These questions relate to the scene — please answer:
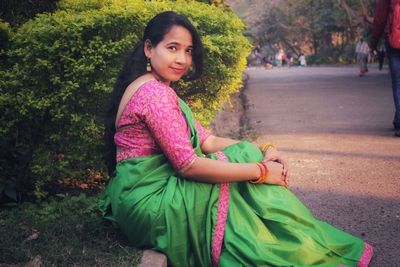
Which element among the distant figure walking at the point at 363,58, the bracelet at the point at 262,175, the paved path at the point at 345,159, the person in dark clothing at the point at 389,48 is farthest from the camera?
the distant figure walking at the point at 363,58

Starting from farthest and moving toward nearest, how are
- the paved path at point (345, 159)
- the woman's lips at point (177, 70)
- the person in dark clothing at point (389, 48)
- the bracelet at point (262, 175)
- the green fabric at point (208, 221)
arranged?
1. the person in dark clothing at point (389, 48)
2. the paved path at point (345, 159)
3. the woman's lips at point (177, 70)
4. the bracelet at point (262, 175)
5. the green fabric at point (208, 221)

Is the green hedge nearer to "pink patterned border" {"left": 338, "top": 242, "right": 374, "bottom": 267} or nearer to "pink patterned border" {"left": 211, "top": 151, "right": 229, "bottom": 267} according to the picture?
"pink patterned border" {"left": 211, "top": 151, "right": 229, "bottom": 267}

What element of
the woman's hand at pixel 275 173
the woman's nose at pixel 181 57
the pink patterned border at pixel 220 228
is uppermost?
the woman's nose at pixel 181 57

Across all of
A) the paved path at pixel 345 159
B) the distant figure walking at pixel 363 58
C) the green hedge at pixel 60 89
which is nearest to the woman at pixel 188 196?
the paved path at pixel 345 159

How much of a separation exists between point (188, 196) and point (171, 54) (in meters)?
0.75

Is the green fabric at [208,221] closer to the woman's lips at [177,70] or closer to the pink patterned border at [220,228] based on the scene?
the pink patterned border at [220,228]

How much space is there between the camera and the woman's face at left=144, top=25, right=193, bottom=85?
2.86 meters

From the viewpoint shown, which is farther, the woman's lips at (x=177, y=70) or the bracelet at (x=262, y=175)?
the woman's lips at (x=177, y=70)

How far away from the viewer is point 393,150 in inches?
230

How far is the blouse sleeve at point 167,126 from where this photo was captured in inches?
105

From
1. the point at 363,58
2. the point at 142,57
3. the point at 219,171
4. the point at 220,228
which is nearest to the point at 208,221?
the point at 220,228

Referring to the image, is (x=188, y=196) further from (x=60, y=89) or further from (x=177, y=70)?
(x=60, y=89)

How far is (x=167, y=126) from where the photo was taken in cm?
268

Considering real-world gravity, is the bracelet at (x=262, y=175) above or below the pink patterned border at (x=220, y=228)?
above
